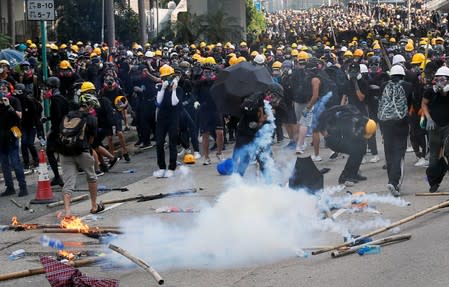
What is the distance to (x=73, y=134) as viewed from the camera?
11406 mm

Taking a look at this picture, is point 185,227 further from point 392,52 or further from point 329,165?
point 392,52

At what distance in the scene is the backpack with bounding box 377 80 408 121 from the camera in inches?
480

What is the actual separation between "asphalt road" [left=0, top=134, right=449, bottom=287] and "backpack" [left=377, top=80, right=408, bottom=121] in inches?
45.7

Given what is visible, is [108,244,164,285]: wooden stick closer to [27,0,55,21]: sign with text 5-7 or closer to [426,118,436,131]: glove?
[426,118,436,131]: glove

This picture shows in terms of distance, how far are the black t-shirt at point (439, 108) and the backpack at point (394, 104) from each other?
390 mm

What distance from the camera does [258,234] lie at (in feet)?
29.4

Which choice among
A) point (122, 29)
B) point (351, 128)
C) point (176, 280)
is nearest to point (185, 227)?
point (176, 280)

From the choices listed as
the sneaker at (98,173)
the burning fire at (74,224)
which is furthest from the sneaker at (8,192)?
the burning fire at (74,224)

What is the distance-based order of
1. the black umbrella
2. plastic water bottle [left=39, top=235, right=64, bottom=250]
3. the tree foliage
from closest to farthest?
plastic water bottle [left=39, top=235, right=64, bottom=250]
the black umbrella
the tree foliage

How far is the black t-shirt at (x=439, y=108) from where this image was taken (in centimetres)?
1216

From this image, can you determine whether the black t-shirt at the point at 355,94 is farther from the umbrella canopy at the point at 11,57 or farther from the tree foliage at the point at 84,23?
the tree foliage at the point at 84,23

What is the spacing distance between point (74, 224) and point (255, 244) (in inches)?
106

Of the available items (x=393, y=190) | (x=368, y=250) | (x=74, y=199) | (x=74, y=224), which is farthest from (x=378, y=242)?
(x=74, y=199)

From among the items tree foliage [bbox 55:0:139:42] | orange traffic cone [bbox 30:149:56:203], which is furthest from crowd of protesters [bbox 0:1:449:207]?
tree foliage [bbox 55:0:139:42]
